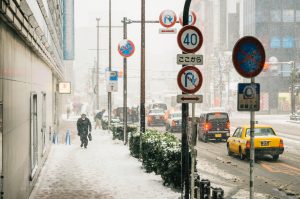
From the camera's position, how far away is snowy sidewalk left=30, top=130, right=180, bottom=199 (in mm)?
11930

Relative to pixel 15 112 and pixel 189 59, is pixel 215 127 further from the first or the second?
pixel 15 112

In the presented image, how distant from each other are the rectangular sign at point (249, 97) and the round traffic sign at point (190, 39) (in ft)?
6.41

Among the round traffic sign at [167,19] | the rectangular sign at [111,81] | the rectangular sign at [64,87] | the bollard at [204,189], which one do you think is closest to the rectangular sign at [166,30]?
the round traffic sign at [167,19]

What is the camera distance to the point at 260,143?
1894 centimetres

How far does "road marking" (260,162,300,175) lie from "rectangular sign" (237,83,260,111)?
9.08 meters

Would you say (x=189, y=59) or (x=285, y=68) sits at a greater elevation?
(x=285, y=68)

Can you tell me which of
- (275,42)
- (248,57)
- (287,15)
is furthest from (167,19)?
(287,15)

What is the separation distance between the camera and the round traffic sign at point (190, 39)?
964 centimetres

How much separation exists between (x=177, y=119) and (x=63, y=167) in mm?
20614

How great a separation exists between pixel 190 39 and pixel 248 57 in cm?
202

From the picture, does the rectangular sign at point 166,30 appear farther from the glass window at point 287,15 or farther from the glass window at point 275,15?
the glass window at point 287,15

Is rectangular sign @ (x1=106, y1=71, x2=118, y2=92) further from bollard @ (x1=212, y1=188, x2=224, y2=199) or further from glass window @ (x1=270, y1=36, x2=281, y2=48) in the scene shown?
glass window @ (x1=270, y1=36, x2=281, y2=48)

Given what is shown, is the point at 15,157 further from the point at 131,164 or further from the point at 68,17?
the point at 68,17

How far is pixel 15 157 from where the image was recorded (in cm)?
890
